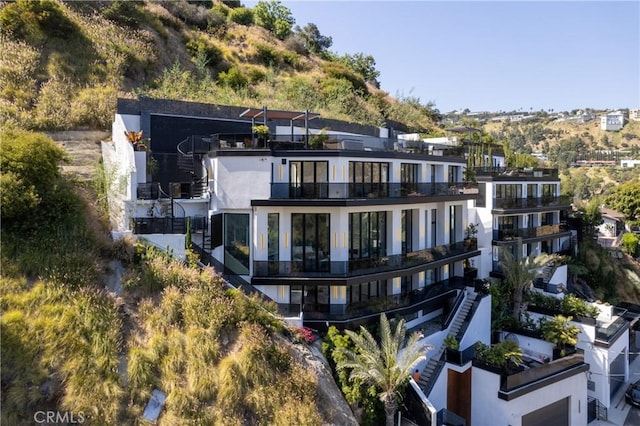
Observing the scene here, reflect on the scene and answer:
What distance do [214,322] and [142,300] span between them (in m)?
2.66

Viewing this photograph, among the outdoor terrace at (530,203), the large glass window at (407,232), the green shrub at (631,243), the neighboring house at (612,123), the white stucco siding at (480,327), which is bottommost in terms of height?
the white stucco siding at (480,327)

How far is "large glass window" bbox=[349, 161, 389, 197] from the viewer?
A: 1734 centimetres

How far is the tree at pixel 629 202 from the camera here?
4853 cm

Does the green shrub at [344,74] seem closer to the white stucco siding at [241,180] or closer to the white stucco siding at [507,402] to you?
the white stucco siding at [241,180]

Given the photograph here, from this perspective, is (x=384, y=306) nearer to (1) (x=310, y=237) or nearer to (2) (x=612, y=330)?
(1) (x=310, y=237)

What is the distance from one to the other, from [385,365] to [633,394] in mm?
17226

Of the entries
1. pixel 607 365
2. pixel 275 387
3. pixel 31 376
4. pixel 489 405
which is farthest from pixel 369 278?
pixel 607 365

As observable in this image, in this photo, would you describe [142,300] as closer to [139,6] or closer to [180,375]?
[180,375]

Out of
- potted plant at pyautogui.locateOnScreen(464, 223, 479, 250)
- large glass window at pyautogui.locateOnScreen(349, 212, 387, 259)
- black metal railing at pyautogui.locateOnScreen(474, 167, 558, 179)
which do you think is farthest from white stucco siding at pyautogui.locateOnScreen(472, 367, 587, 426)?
black metal railing at pyautogui.locateOnScreen(474, 167, 558, 179)

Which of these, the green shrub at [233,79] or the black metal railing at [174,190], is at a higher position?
the green shrub at [233,79]

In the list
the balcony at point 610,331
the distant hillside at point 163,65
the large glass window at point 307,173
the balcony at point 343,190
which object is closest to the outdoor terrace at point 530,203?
the balcony at point 610,331

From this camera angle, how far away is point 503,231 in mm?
26891

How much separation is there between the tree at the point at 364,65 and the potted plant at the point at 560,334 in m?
47.3

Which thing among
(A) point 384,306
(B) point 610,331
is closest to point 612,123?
(B) point 610,331
